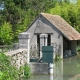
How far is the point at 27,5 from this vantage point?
158ft

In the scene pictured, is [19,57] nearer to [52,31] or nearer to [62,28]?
[52,31]

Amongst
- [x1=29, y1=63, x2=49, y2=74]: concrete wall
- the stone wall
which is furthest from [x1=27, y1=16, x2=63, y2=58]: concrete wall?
the stone wall

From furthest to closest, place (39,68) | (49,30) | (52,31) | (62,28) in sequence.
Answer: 1. (62,28)
2. (49,30)
3. (52,31)
4. (39,68)

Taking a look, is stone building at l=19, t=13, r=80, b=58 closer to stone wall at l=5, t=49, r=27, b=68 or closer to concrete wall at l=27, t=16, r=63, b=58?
concrete wall at l=27, t=16, r=63, b=58

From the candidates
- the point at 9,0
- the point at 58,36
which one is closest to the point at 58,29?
the point at 58,36

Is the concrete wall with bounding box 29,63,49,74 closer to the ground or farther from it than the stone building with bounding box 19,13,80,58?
closer to the ground

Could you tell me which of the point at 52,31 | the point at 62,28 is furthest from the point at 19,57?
the point at 62,28

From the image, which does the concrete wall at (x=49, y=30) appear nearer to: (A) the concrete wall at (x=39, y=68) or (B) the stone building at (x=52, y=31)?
(B) the stone building at (x=52, y=31)

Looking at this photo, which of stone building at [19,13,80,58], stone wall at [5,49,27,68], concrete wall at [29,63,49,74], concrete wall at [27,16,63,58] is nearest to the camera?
stone wall at [5,49,27,68]

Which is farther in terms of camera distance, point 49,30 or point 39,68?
point 49,30

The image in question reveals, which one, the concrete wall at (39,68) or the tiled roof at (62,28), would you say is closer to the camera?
the concrete wall at (39,68)

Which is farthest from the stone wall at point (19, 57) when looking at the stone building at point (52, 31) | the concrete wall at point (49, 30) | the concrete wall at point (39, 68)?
the concrete wall at point (49, 30)

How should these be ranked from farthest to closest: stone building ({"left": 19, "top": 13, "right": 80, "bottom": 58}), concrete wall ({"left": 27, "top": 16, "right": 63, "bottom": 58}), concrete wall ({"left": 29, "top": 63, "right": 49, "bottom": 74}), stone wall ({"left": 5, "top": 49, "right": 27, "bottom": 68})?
concrete wall ({"left": 27, "top": 16, "right": 63, "bottom": 58})
stone building ({"left": 19, "top": 13, "right": 80, "bottom": 58})
concrete wall ({"left": 29, "top": 63, "right": 49, "bottom": 74})
stone wall ({"left": 5, "top": 49, "right": 27, "bottom": 68})

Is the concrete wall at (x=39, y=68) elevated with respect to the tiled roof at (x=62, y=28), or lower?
lower
